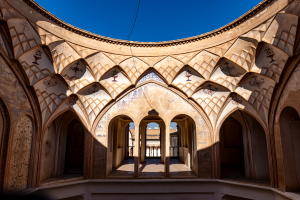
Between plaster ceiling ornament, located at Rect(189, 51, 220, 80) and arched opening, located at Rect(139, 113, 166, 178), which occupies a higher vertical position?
plaster ceiling ornament, located at Rect(189, 51, 220, 80)

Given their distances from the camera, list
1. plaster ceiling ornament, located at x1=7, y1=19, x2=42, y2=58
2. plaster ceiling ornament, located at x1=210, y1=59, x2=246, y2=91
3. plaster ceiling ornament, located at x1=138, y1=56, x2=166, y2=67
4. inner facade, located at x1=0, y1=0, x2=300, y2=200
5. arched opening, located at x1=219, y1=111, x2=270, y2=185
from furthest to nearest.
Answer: plaster ceiling ornament, located at x1=138, y1=56, x2=166, y2=67, arched opening, located at x1=219, y1=111, x2=270, y2=185, plaster ceiling ornament, located at x1=210, y1=59, x2=246, y2=91, inner facade, located at x1=0, y1=0, x2=300, y2=200, plaster ceiling ornament, located at x1=7, y1=19, x2=42, y2=58

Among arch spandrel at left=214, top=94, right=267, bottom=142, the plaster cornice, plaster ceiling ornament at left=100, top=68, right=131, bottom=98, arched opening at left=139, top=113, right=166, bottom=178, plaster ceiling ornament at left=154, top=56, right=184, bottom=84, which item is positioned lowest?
arched opening at left=139, top=113, right=166, bottom=178

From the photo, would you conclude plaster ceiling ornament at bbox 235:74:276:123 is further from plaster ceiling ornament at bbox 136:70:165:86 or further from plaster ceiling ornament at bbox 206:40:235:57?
plaster ceiling ornament at bbox 136:70:165:86

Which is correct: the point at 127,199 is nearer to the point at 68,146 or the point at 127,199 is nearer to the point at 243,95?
the point at 68,146

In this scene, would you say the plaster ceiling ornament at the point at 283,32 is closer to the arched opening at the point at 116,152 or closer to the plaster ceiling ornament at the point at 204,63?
the plaster ceiling ornament at the point at 204,63

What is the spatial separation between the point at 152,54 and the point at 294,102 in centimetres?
653

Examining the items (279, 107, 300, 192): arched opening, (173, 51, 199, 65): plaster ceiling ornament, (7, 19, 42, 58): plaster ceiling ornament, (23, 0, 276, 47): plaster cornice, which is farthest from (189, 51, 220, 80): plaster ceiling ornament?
(7, 19, 42, 58): plaster ceiling ornament

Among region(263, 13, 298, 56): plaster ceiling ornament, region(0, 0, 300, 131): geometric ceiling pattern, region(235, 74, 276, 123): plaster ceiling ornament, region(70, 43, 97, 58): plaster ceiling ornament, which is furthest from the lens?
region(70, 43, 97, 58): plaster ceiling ornament

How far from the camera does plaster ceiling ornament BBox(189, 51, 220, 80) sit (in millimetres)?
9711

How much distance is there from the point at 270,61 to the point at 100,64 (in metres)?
7.50

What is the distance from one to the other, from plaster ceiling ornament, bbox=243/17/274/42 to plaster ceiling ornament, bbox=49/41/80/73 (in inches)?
295

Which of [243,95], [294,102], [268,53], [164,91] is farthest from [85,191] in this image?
[268,53]

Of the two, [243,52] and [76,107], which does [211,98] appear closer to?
[243,52]

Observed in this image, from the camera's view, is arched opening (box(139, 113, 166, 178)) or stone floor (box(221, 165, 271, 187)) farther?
arched opening (box(139, 113, 166, 178))
